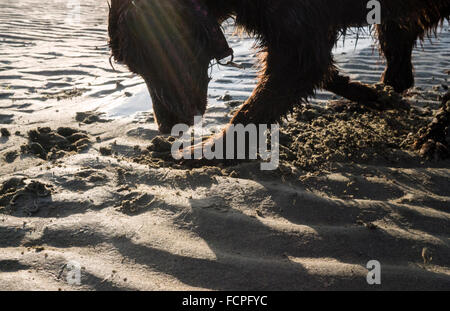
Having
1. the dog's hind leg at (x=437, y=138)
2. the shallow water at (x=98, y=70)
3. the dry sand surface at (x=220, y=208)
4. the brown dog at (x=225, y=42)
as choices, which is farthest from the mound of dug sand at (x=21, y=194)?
the dog's hind leg at (x=437, y=138)

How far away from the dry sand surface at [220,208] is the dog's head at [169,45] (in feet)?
1.77

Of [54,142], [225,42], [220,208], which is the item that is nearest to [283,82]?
[225,42]

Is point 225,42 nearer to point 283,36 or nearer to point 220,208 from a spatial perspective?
point 283,36

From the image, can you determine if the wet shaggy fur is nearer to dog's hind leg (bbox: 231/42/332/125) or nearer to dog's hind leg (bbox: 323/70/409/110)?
dog's hind leg (bbox: 231/42/332/125)

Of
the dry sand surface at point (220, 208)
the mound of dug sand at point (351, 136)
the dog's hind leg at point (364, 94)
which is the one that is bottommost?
the dry sand surface at point (220, 208)

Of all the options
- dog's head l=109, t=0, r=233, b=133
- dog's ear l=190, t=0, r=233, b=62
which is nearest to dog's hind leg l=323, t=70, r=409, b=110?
dog's ear l=190, t=0, r=233, b=62

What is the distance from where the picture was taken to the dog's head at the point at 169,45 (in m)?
2.09

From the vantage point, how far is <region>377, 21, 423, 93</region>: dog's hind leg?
385 centimetres

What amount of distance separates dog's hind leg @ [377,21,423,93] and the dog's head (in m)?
2.25

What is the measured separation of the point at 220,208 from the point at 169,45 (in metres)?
0.91

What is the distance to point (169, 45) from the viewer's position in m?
2.14

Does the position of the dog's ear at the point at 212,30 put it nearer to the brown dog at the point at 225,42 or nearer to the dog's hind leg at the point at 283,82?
the brown dog at the point at 225,42
